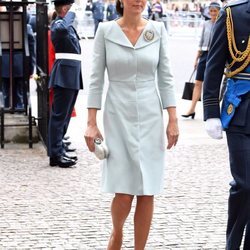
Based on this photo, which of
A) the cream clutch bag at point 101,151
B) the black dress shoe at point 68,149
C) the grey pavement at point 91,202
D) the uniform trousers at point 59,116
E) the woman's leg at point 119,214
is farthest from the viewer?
the black dress shoe at point 68,149

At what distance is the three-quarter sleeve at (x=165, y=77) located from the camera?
183 inches

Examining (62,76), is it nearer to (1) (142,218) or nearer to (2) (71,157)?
(2) (71,157)

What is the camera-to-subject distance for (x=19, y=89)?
32.2 feet

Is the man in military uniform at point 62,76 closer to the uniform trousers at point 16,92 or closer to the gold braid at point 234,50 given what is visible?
the uniform trousers at point 16,92

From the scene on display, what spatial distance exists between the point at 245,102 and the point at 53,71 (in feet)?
11.3

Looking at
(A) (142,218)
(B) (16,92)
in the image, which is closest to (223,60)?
(A) (142,218)

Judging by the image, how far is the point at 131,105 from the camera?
4.55 m

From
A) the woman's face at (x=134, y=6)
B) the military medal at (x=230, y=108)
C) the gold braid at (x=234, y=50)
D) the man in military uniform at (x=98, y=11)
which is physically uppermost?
the woman's face at (x=134, y=6)

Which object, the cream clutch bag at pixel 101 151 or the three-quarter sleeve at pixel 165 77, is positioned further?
the three-quarter sleeve at pixel 165 77

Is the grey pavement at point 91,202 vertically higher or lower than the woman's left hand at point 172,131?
lower

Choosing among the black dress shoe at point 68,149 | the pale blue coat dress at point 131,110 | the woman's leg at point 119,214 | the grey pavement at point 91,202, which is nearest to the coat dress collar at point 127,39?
the pale blue coat dress at point 131,110

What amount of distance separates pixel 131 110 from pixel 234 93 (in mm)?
601

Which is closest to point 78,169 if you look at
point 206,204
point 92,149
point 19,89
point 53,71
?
point 53,71

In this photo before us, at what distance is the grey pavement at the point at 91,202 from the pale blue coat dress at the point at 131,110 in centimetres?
76
